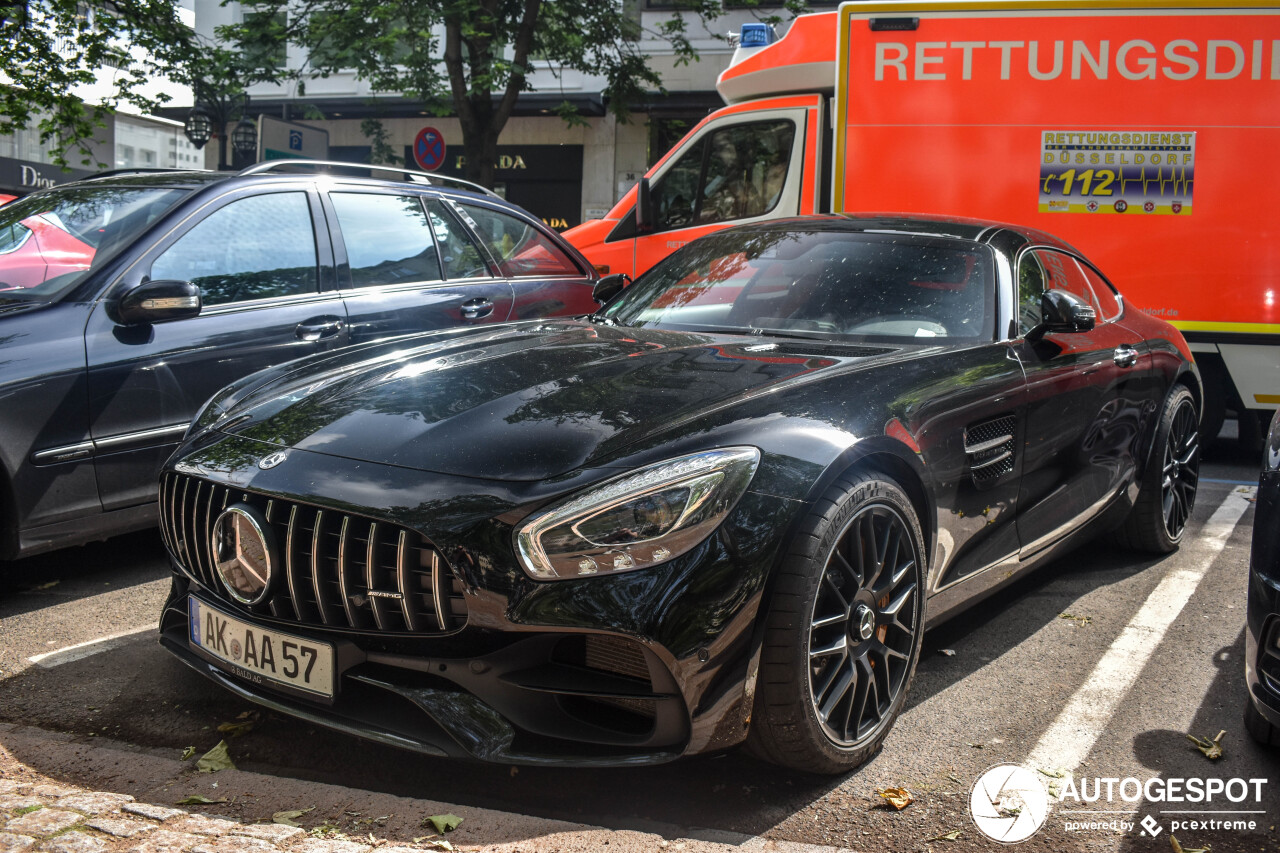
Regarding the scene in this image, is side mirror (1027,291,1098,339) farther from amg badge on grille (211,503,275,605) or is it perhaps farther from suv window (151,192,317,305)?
suv window (151,192,317,305)

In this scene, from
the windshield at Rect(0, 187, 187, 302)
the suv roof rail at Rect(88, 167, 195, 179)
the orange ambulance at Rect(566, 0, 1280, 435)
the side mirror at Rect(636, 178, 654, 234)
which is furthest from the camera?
the side mirror at Rect(636, 178, 654, 234)

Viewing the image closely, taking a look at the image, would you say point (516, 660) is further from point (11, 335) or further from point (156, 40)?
point (156, 40)

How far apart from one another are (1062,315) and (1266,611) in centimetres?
136

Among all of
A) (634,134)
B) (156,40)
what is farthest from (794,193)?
(634,134)

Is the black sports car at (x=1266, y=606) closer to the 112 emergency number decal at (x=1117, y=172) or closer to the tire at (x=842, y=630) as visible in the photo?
the tire at (x=842, y=630)

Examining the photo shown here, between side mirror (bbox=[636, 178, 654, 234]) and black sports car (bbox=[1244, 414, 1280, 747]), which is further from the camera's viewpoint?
side mirror (bbox=[636, 178, 654, 234])

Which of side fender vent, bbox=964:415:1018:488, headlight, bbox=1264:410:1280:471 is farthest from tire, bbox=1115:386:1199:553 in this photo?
headlight, bbox=1264:410:1280:471

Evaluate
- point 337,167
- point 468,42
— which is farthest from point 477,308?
point 468,42

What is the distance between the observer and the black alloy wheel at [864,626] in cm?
277

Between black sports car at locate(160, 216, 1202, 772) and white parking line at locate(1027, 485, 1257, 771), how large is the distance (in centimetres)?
42

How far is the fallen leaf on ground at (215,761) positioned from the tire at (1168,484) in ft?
12.3

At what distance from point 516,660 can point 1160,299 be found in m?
6.34

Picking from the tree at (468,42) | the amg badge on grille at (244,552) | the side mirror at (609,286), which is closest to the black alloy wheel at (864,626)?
the amg badge on grille at (244,552)

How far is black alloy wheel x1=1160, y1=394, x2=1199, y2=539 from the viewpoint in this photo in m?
5.11
